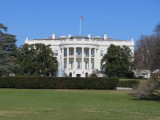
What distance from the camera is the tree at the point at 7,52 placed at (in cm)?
5122

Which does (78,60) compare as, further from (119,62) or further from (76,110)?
(76,110)

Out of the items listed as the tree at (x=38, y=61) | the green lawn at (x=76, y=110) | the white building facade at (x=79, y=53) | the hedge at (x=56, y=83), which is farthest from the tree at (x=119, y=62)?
the green lawn at (x=76, y=110)

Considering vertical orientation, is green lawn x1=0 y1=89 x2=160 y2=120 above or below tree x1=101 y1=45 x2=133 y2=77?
below

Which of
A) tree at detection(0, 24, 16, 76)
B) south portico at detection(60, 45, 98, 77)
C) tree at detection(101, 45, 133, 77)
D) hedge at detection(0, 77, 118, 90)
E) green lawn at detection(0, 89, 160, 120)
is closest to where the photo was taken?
green lawn at detection(0, 89, 160, 120)

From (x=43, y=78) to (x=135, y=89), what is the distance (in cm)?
1932

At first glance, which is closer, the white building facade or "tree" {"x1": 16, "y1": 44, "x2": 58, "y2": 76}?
"tree" {"x1": 16, "y1": 44, "x2": 58, "y2": 76}

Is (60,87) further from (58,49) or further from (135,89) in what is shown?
(58,49)

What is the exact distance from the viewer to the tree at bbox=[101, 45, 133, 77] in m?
75.9

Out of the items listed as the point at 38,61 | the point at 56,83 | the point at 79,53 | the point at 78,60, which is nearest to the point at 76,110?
the point at 56,83

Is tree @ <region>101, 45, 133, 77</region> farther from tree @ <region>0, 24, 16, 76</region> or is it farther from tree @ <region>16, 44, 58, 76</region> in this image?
tree @ <region>0, 24, 16, 76</region>

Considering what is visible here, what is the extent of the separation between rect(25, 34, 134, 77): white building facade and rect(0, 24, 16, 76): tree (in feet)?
99.4

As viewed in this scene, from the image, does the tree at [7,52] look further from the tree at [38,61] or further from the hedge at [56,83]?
the tree at [38,61]

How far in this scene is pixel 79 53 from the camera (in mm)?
87625

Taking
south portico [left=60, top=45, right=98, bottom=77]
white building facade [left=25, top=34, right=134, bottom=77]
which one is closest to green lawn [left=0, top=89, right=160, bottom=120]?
south portico [left=60, top=45, right=98, bottom=77]
